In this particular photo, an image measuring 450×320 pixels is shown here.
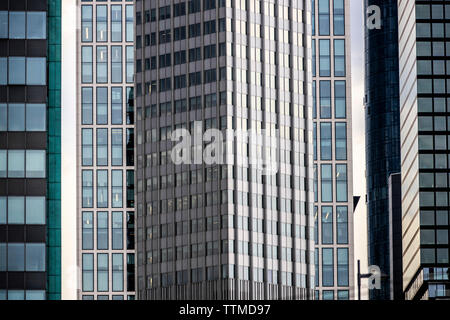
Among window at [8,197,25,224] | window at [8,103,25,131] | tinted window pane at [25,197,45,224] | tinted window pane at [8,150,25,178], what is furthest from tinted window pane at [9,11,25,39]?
tinted window pane at [25,197,45,224]

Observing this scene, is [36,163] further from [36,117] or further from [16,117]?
[16,117]

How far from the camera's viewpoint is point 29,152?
5108 inches

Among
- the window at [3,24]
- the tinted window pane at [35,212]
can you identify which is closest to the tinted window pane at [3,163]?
the tinted window pane at [35,212]

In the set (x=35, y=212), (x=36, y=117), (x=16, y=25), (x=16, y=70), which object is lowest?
(x=35, y=212)

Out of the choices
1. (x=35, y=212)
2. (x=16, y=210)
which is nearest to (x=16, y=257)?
(x=16, y=210)

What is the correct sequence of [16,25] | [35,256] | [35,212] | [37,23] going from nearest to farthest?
1. [35,256]
2. [35,212]
3. [37,23]
4. [16,25]

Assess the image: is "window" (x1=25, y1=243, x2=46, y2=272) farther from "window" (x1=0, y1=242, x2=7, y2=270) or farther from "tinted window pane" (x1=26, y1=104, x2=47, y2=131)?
"tinted window pane" (x1=26, y1=104, x2=47, y2=131)

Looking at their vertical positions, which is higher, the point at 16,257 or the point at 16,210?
the point at 16,210

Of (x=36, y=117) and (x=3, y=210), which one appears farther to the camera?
(x=36, y=117)

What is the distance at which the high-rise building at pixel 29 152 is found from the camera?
418 feet

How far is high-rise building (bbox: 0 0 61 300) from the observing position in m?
A: 127
